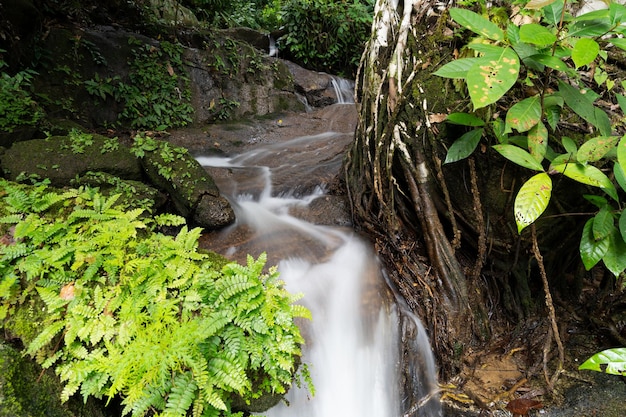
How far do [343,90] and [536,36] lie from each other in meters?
8.88

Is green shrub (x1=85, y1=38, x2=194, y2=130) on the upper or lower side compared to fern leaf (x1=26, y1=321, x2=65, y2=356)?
upper

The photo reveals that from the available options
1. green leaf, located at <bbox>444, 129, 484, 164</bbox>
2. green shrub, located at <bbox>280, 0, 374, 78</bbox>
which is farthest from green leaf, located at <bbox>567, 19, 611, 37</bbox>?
green shrub, located at <bbox>280, 0, 374, 78</bbox>

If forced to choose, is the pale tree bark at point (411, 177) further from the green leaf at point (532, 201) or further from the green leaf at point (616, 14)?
the green leaf at point (616, 14)

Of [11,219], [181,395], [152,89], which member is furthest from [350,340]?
[152,89]

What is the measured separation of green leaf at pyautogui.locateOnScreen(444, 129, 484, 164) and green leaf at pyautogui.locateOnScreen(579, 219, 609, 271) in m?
1.00

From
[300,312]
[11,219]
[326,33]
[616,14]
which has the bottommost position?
[300,312]

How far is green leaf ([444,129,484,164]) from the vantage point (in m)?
2.77

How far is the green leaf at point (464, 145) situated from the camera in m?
2.77

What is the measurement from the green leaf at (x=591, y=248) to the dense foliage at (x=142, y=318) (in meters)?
2.13

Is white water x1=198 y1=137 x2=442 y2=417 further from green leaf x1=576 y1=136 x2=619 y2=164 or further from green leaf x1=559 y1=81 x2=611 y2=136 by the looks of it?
green leaf x1=559 y1=81 x2=611 y2=136

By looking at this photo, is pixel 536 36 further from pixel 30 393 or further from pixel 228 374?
pixel 30 393

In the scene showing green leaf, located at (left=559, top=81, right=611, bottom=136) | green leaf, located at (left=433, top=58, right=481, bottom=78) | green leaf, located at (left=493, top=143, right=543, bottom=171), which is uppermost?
green leaf, located at (left=433, top=58, right=481, bottom=78)

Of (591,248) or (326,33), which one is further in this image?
(326,33)

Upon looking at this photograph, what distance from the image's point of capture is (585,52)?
1.82 metres
